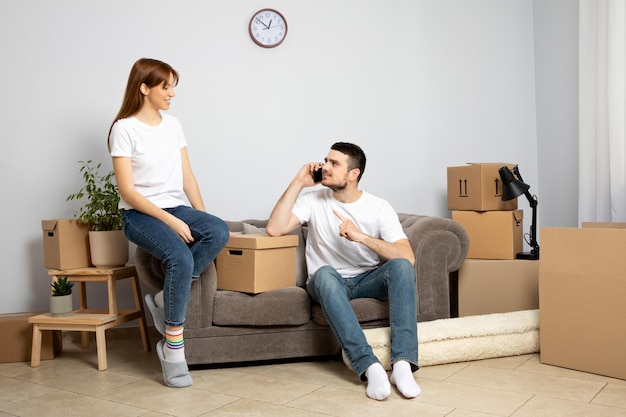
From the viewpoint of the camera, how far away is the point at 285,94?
13.0 ft

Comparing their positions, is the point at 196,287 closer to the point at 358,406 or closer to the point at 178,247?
the point at 178,247

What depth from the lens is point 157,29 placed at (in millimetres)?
3764

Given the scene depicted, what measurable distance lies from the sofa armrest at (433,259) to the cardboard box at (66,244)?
167cm

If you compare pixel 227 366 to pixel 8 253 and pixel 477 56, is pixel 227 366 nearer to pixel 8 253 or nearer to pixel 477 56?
pixel 8 253

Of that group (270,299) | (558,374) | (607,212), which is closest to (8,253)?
(270,299)

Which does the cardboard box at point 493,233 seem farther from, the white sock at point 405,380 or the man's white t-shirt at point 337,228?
the white sock at point 405,380

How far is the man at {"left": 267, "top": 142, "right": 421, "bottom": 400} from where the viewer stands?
8.71ft

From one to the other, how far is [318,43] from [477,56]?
44.1 inches

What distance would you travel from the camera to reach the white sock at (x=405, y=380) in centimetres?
240

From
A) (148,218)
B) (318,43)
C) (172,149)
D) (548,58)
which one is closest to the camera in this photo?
(148,218)

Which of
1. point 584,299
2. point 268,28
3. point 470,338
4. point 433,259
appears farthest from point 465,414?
point 268,28

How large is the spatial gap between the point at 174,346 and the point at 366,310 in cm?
87

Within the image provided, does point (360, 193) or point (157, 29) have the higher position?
point (157, 29)

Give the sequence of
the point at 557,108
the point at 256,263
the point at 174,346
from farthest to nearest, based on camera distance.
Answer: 1. the point at 557,108
2. the point at 256,263
3. the point at 174,346
